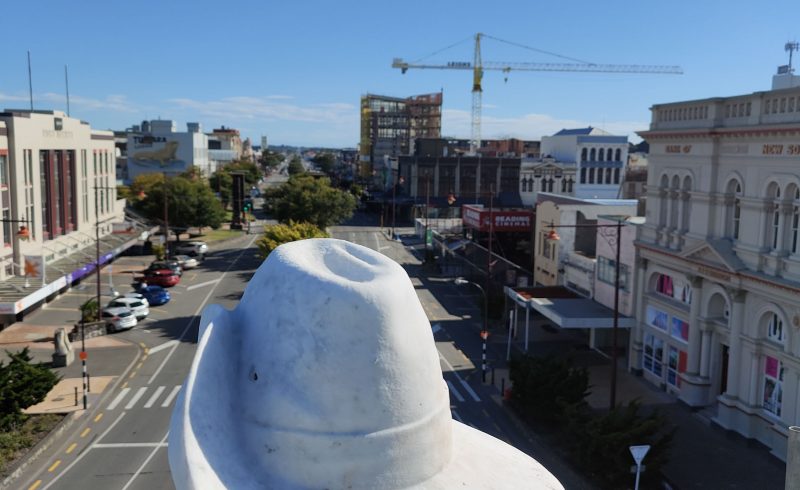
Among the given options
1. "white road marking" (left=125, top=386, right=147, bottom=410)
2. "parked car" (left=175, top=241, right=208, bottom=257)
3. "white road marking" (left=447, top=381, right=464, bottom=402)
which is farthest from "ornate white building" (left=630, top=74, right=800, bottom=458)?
"parked car" (left=175, top=241, right=208, bottom=257)

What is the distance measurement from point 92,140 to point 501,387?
47.9 meters

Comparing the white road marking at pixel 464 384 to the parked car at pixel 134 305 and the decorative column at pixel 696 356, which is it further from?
the parked car at pixel 134 305

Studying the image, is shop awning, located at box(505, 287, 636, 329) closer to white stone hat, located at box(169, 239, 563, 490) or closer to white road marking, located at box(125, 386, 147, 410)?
white road marking, located at box(125, 386, 147, 410)

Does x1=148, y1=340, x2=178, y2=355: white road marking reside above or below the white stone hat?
below

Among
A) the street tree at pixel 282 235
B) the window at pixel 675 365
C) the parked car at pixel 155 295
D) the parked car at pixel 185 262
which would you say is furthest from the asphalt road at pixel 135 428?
the window at pixel 675 365

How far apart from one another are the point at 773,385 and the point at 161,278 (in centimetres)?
4121

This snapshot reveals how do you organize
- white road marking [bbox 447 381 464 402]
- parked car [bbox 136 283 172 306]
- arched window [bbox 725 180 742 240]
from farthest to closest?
1. parked car [bbox 136 283 172 306]
2. white road marking [bbox 447 381 464 402]
3. arched window [bbox 725 180 742 240]

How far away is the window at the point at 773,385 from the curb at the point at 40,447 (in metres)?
24.8

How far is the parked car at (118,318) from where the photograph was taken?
40094mm

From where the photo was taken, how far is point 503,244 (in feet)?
190

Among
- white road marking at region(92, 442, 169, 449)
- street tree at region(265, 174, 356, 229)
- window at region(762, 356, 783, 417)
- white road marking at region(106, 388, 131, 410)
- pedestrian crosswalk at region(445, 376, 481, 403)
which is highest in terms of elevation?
street tree at region(265, 174, 356, 229)

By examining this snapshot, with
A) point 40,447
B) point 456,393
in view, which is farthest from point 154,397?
point 456,393

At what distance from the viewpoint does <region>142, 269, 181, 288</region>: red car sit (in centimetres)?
5275

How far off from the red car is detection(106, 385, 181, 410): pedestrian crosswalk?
23.3 m
